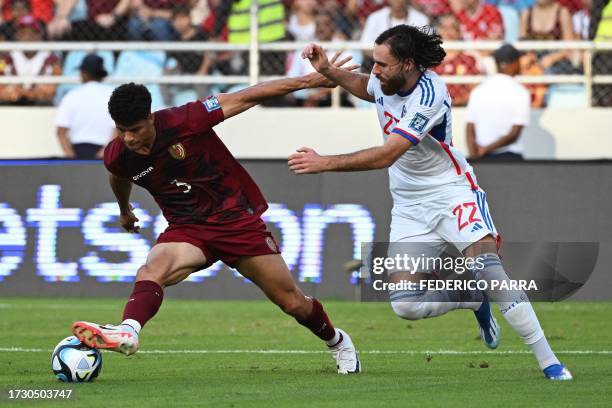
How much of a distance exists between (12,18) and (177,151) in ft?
33.5

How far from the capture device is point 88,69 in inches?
629

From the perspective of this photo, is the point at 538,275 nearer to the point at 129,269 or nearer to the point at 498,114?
the point at 498,114

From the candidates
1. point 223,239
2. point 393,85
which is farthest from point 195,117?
point 393,85

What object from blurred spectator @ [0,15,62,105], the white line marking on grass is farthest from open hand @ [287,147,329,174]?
blurred spectator @ [0,15,62,105]

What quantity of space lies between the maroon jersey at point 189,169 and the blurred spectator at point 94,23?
31.3ft

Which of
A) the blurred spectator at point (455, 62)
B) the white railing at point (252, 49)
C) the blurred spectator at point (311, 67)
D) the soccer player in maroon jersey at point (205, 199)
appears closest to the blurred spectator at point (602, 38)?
the white railing at point (252, 49)

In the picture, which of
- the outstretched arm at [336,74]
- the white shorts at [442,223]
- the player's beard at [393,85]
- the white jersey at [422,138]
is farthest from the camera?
the outstretched arm at [336,74]

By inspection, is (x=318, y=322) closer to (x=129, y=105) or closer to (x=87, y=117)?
(x=129, y=105)

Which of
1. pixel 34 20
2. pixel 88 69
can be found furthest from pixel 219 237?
pixel 34 20

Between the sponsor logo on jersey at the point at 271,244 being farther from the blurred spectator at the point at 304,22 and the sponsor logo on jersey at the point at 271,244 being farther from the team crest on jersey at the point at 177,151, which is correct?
the blurred spectator at the point at 304,22

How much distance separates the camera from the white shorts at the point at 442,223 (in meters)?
8.91

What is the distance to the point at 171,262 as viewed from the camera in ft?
28.1

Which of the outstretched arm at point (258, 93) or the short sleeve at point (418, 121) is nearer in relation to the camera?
the short sleeve at point (418, 121)

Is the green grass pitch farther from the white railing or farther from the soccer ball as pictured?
the white railing
